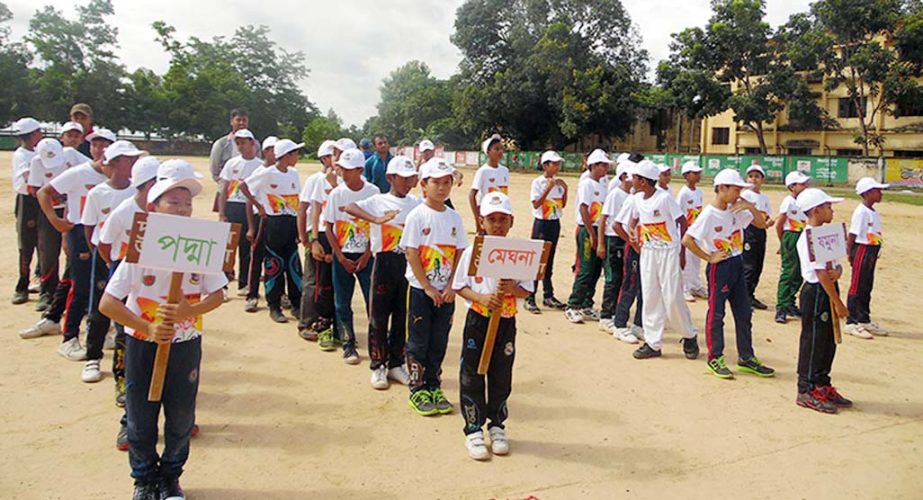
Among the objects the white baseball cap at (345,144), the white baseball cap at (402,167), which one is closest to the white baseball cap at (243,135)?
the white baseball cap at (345,144)

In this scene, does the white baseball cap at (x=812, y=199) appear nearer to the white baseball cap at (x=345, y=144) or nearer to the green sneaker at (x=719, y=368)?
the green sneaker at (x=719, y=368)

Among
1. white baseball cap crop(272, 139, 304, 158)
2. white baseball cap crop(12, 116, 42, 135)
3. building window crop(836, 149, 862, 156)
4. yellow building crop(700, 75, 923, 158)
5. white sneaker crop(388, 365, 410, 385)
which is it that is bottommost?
white sneaker crop(388, 365, 410, 385)

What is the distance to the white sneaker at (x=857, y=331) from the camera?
26.0 ft

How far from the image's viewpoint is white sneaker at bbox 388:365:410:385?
5883mm

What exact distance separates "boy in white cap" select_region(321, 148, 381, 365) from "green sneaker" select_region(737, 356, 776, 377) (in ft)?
12.2

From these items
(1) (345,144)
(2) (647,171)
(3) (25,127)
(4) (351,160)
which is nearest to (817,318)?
(2) (647,171)

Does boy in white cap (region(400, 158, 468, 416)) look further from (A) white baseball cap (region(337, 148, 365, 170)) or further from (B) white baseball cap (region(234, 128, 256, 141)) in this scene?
(B) white baseball cap (region(234, 128, 256, 141))

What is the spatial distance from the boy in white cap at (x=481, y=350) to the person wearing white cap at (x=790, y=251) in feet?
18.3

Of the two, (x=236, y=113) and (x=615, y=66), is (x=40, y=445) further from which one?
(x=615, y=66)

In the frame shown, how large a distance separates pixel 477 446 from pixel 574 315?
13.1ft

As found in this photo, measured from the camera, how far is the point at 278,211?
7551 millimetres

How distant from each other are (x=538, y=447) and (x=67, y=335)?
4572 millimetres

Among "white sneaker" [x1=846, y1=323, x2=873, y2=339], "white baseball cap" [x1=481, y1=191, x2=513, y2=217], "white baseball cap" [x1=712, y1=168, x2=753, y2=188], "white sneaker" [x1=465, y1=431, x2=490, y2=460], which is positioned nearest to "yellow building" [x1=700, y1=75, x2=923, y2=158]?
"white sneaker" [x1=846, y1=323, x2=873, y2=339]

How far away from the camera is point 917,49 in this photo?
36219 mm
